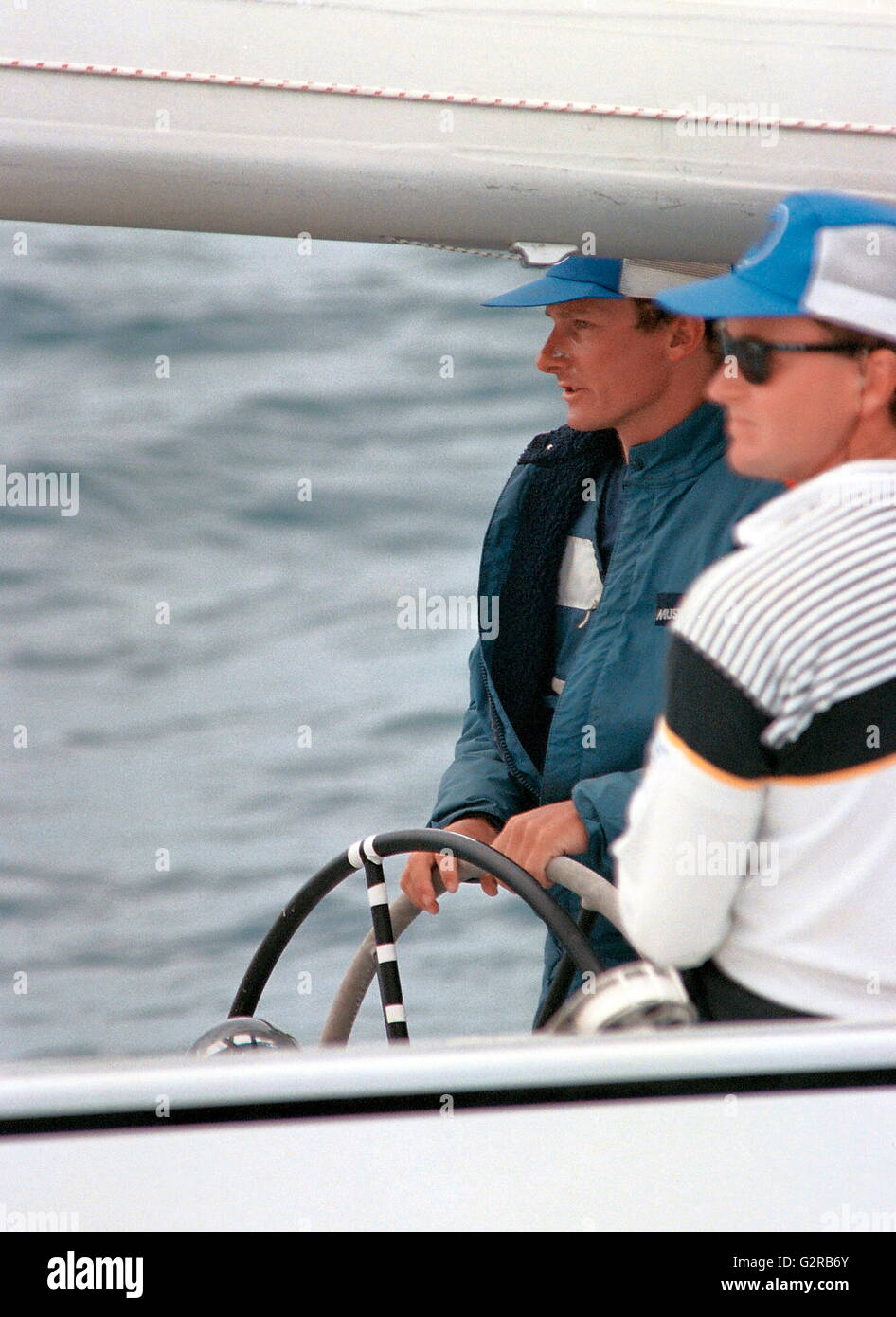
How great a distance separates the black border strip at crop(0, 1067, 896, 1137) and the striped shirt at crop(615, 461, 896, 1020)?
0.27 ft

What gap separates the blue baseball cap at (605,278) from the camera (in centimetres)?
187

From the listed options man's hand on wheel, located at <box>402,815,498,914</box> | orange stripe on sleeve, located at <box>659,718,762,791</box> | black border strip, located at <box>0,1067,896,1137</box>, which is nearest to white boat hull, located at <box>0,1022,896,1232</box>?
black border strip, located at <box>0,1067,896,1137</box>

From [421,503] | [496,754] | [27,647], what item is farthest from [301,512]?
[496,754]

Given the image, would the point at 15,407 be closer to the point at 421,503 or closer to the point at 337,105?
the point at 421,503

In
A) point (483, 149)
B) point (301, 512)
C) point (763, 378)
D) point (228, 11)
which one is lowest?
point (301, 512)

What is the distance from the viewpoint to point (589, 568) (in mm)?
1944

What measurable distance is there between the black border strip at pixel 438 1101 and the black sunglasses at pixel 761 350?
0.48 meters

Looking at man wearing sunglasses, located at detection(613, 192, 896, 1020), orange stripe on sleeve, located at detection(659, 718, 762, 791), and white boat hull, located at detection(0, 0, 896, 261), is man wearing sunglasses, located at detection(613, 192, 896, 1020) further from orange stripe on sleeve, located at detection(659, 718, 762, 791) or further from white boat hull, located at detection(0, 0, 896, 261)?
white boat hull, located at detection(0, 0, 896, 261)

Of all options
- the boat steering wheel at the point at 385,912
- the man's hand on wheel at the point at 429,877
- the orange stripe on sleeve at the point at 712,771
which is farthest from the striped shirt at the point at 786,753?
the man's hand on wheel at the point at 429,877
